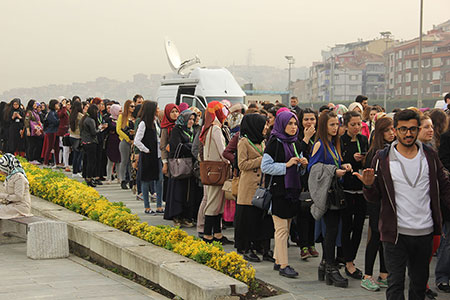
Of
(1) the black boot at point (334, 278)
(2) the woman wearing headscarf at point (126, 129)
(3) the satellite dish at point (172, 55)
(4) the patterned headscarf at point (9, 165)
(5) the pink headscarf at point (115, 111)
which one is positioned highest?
(3) the satellite dish at point (172, 55)

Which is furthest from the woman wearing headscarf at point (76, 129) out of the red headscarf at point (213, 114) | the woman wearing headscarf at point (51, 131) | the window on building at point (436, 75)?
the window on building at point (436, 75)

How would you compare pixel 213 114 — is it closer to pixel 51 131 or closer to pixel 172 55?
pixel 51 131

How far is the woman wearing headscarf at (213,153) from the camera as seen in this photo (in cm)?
926

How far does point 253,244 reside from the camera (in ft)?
28.0

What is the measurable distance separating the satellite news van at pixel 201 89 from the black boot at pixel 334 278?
17118mm

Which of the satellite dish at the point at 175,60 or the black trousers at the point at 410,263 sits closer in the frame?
the black trousers at the point at 410,263

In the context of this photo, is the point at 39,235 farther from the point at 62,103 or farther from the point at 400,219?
the point at 62,103

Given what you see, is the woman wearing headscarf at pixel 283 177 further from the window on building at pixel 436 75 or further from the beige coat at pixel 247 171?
the window on building at pixel 436 75

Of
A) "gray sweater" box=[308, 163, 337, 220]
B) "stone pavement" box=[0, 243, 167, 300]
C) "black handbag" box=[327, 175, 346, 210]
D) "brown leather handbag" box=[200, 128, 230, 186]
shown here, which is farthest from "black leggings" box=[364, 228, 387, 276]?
"brown leather handbag" box=[200, 128, 230, 186]

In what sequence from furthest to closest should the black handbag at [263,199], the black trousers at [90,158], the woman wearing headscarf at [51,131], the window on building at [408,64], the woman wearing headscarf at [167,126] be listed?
the window on building at [408,64]
the woman wearing headscarf at [51,131]
the black trousers at [90,158]
the woman wearing headscarf at [167,126]
the black handbag at [263,199]

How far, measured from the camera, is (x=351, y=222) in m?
7.77

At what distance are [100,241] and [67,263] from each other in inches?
26.1

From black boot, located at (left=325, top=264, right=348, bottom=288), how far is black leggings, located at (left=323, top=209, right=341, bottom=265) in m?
0.07

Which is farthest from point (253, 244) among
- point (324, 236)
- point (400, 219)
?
point (400, 219)
